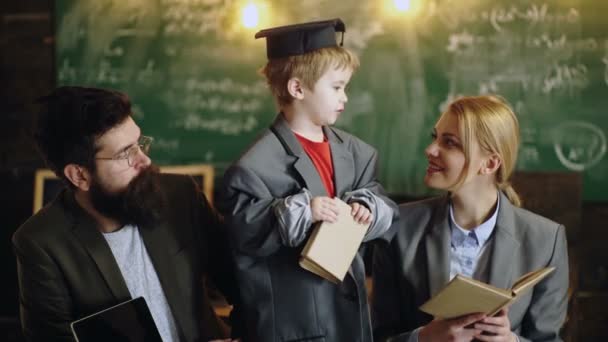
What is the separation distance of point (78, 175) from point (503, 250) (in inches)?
48.4

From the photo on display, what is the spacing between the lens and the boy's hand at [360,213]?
1553 mm

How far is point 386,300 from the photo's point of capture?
1823 mm

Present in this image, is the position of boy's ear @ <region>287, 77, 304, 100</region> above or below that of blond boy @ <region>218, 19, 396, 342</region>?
above

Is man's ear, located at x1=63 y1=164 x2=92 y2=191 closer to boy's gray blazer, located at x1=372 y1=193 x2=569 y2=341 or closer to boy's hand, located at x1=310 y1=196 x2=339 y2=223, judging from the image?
boy's hand, located at x1=310 y1=196 x2=339 y2=223

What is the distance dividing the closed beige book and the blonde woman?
0.93ft

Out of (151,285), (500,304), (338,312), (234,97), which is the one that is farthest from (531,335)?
(234,97)

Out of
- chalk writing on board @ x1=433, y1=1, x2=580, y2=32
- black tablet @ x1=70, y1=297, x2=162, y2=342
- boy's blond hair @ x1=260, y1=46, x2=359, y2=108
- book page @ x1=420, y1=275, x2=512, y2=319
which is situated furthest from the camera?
chalk writing on board @ x1=433, y1=1, x2=580, y2=32

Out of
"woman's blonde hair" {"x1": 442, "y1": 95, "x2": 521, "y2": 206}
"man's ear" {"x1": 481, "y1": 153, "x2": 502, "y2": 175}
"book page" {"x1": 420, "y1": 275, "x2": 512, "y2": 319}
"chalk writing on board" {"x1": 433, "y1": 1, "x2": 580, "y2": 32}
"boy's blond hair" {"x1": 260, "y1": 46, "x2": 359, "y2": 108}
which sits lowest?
"book page" {"x1": 420, "y1": 275, "x2": 512, "y2": 319}

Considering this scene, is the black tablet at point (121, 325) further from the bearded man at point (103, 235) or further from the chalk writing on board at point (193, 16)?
the chalk writing on board at point (193, 16)

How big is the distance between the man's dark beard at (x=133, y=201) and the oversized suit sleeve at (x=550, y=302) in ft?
3.62

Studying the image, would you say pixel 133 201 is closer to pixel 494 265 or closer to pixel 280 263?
pixel 280 263

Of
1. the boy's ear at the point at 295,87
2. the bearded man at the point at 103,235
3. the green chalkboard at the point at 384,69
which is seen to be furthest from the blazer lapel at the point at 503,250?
the green chalkboard at the point at 384,69

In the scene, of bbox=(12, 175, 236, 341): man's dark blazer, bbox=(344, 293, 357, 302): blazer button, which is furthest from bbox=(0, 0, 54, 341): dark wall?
bbox=(344, 293, 357, 302): blazer button

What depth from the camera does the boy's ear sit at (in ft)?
5.57
